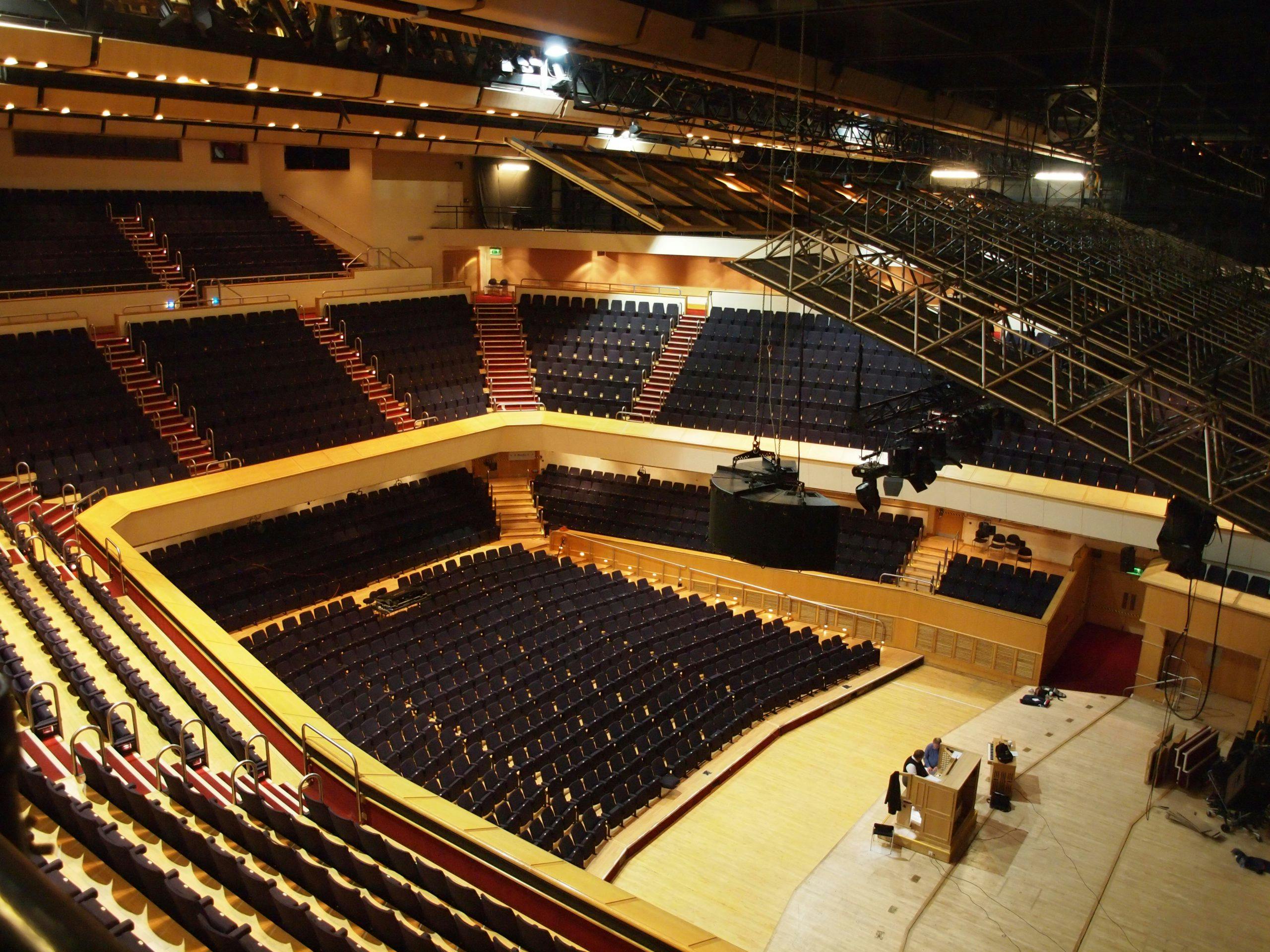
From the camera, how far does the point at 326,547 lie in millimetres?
16344

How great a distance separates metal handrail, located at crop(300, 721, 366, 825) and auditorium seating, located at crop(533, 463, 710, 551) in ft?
36.5

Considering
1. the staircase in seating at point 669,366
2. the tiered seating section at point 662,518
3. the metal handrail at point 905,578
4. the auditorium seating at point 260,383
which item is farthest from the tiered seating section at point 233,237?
the metal handrail at point 905,578

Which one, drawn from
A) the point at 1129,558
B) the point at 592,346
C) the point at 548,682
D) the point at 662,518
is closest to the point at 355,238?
the point at 592,346

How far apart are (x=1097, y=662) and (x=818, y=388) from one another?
22.5 feet

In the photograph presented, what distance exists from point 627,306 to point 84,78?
36.9ft

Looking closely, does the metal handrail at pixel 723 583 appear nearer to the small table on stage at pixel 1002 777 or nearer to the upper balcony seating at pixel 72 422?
the small table on stage at pixel 1002 777

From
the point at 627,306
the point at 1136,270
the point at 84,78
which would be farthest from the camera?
the point at 627,306

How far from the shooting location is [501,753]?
1104cm

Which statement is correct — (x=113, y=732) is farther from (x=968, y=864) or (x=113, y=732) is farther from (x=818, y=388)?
(x=818, y=388)

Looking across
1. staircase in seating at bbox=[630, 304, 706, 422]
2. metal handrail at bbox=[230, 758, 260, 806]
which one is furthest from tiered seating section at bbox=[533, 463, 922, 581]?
metal handrail at bbox=[230, 758, 260, 806]

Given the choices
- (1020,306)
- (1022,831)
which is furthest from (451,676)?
(1020,306)

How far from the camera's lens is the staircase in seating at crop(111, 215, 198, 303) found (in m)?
18.5

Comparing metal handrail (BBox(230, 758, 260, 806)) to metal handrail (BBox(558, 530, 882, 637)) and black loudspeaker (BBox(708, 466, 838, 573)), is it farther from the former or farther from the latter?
metal handrail (BBox(558, 530, 882, 637))

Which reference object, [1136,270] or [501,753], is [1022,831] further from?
[1136,270]
